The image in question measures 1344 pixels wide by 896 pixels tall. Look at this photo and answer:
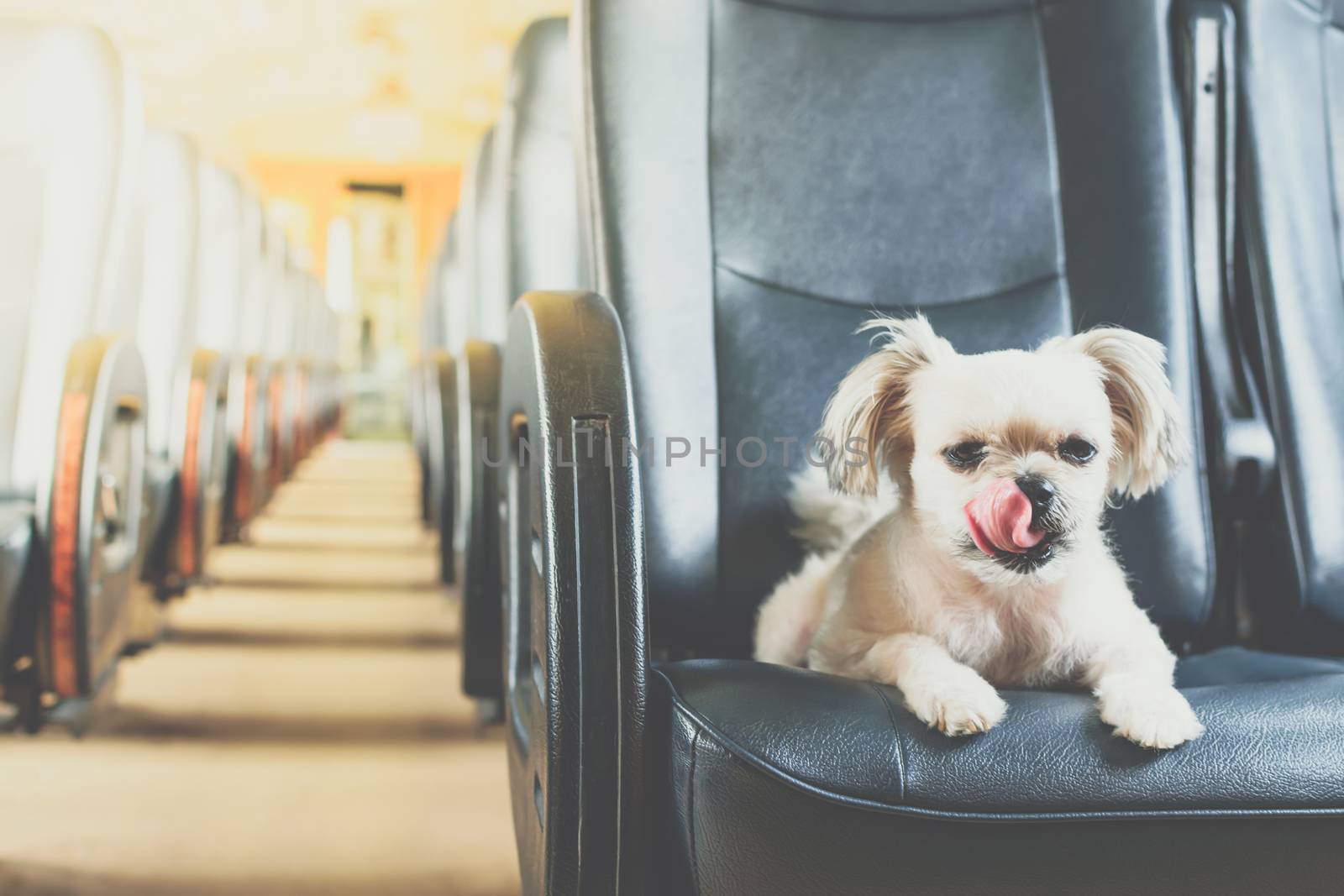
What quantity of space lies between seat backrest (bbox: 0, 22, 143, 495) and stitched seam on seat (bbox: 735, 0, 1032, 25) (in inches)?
38.2

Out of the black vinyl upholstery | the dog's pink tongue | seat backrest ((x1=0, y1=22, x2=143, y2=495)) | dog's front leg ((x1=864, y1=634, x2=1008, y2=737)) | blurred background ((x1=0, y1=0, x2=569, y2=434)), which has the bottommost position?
dog's front leg ((x1=864, y1=634, x2=1008, y2=737))

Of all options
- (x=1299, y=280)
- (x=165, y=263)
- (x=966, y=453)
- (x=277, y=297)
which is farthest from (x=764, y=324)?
(x=277, y=297)

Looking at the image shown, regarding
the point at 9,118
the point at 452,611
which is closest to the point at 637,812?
the point at 9,118

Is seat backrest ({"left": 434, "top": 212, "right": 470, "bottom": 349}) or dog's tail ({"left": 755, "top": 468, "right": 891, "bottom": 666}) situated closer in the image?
dog's tail ({"left": 755, "top": 468, "right": 891, "bottom": 666})

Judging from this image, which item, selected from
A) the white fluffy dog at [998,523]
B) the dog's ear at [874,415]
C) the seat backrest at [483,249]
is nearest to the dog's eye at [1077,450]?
the white fluffy dog at [998,523]

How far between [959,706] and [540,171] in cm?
129

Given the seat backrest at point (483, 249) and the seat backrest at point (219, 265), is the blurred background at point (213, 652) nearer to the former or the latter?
the seat backrest at point (219, 265)

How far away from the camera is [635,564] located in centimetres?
71

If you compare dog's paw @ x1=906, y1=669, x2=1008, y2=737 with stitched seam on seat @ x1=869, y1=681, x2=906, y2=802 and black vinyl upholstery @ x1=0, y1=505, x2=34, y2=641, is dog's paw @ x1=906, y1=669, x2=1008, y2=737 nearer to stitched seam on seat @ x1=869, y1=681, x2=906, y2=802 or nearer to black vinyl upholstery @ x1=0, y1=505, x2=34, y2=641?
stitched seam on seat @ x1=869, y1=681, x2=906, y2=802

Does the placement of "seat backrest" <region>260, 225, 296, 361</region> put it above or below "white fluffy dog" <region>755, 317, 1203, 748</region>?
above

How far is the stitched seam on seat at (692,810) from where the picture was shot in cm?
66

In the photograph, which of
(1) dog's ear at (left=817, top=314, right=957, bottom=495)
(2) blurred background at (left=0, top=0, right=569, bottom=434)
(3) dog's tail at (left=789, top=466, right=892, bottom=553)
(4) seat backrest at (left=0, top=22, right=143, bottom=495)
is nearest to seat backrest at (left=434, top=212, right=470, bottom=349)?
(2) blurred background at (left=0, top=0, right=569, bottom=434)

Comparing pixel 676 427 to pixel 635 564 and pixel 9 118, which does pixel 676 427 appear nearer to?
pixel 635 564

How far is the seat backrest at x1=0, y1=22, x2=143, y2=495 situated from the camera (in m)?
1.39
